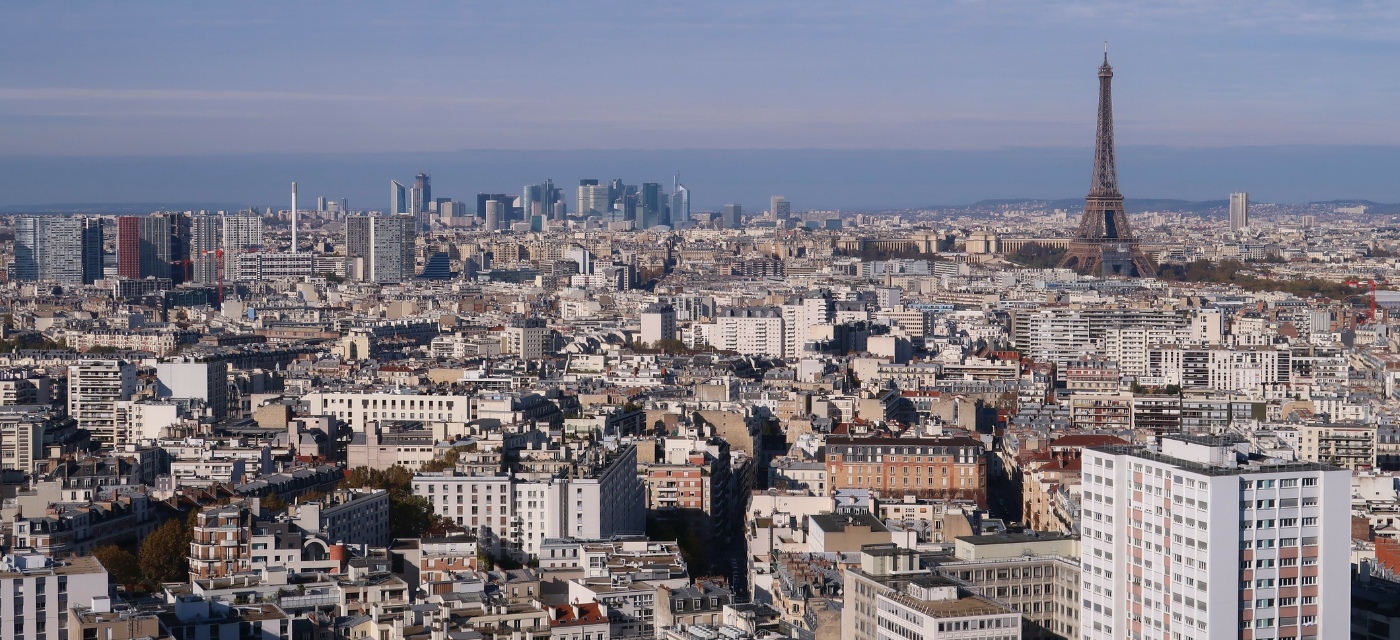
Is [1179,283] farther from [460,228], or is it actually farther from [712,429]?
[460,228]

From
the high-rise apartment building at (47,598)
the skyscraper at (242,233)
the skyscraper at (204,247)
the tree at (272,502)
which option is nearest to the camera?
the high-rise apartment building at (47,598)

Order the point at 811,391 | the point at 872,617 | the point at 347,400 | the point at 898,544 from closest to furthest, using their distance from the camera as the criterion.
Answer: the point at 872,617 < the point at 898,544 < the point at 347,400 < the point at 811,391

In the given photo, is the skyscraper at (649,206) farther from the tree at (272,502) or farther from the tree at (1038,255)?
the tree at (272,502)

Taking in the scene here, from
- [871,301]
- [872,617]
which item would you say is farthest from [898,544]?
[871,301]

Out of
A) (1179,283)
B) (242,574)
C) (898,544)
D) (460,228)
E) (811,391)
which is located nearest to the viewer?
(242,574)

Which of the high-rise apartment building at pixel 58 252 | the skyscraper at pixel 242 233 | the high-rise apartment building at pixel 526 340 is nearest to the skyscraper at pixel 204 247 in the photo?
the skyscraper at pixel 242 233

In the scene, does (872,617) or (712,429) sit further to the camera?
(712,429)

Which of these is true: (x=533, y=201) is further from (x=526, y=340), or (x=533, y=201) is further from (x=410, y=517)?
(x=410, y=517)
